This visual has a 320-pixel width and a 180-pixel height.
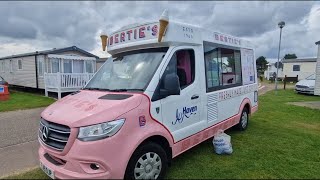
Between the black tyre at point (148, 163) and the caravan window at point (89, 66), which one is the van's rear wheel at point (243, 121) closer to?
the black tyre at point (148, 163)

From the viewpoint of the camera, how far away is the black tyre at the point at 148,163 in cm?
331

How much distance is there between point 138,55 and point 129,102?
3.98ft

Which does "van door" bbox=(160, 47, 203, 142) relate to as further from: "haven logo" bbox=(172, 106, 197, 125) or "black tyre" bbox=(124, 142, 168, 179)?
"black tyre" bbox=(124, 142, 168, 179)

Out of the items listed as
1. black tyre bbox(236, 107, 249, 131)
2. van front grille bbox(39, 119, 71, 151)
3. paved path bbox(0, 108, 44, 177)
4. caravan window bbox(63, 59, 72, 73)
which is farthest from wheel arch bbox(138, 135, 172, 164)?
caravan window bbox(63, 59, 72, 73)

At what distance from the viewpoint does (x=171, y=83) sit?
3.56 metres

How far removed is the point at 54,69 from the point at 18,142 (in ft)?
41.3

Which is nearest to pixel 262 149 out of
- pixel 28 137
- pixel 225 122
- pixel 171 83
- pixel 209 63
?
pixel 225 122

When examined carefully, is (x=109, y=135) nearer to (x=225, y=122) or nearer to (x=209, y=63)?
(x=209, y=63)

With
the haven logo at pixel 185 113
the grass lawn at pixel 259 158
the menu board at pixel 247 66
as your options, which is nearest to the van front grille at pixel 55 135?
the grass lawn at pixel 259 158

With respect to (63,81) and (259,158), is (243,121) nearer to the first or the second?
(259,158)

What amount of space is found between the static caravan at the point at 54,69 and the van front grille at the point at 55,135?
11.9m

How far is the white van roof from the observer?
402 cm

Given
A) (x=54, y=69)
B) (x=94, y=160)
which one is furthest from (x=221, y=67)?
(x=54, y=69)

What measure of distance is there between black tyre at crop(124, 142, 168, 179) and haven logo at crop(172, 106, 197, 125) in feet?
1.94
